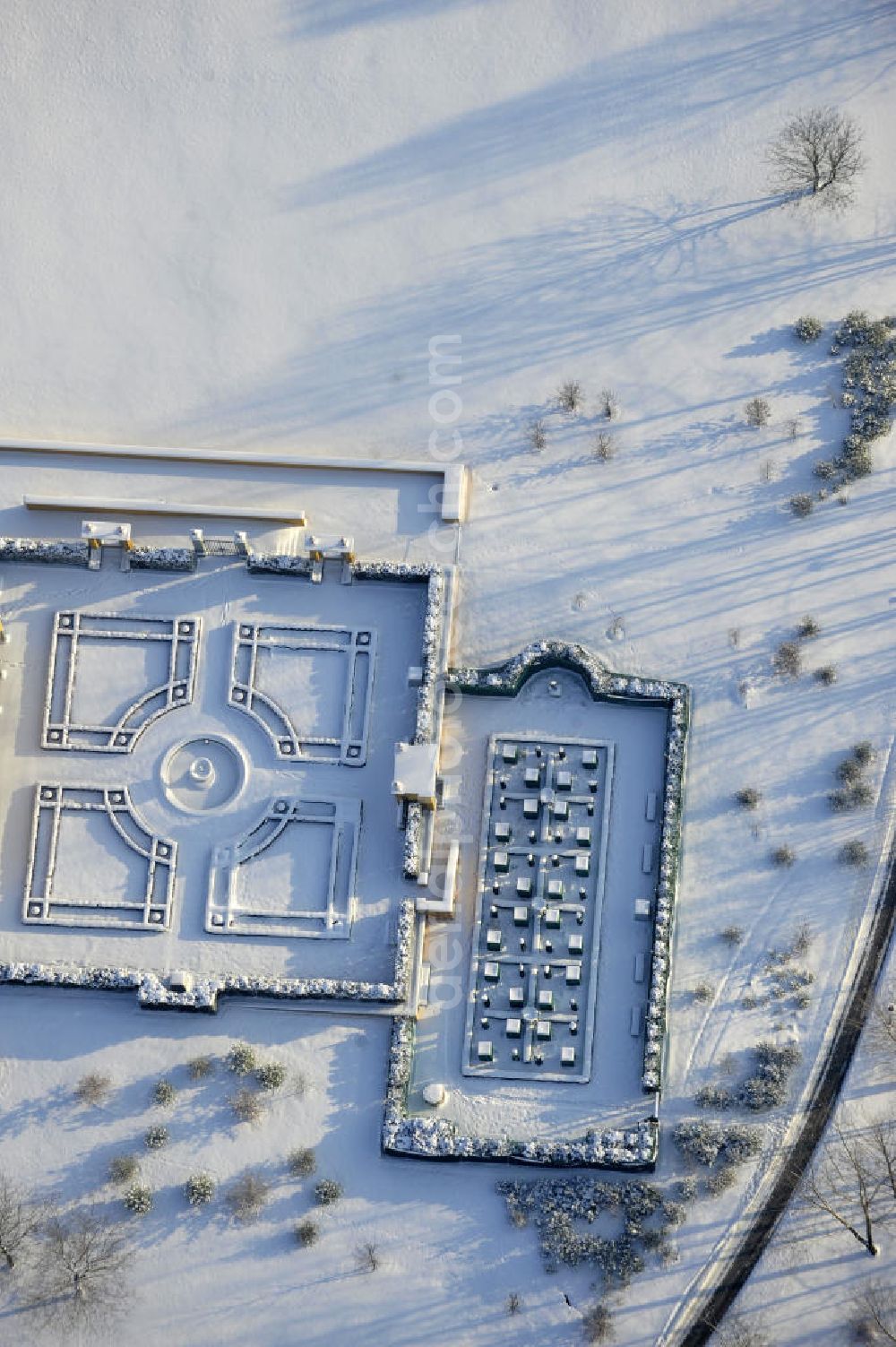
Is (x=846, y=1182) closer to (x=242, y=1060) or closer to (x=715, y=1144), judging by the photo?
(x=715, y=1144)

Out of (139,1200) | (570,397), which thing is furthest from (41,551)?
(139,1200)

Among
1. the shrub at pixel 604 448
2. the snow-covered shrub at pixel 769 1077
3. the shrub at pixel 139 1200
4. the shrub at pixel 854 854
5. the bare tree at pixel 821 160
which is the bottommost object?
the shrub at pixel 139 1200

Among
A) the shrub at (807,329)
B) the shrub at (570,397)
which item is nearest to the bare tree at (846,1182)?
the shrub at (570,397)

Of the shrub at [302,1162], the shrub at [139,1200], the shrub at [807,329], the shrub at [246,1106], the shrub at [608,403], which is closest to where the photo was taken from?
the shrub at [139,1200]

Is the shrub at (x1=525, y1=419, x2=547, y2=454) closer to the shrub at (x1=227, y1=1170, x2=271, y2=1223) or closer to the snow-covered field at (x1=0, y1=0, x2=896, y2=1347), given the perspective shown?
the snow-covered field at (x1=0, y1=0, x2=896, y2=1347)

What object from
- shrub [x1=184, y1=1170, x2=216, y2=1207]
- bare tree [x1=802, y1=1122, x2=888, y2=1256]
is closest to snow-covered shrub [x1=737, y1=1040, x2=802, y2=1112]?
bare tree [x1=802, y1=1122, x2=888, y2=1256]

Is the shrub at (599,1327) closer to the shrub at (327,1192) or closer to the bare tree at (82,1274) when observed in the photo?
the shrub at (327,1192)

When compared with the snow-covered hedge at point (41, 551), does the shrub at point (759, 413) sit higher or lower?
higher

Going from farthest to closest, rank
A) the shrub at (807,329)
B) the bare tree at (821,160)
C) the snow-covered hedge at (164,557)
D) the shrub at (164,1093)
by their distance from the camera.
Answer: the bare tree at (821,160) → the shrub at (807,329) → the snow-covered hedge at (164,557) → the shrub at (164,1093)
